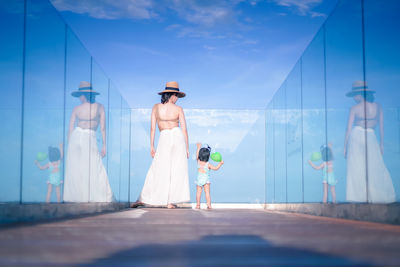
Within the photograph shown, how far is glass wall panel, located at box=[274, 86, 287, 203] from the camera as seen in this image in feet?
22.9

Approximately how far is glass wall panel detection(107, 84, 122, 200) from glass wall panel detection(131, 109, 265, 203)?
5.09ft

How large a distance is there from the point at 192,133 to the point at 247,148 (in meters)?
1.28

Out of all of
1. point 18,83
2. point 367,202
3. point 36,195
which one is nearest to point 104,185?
point 36,195

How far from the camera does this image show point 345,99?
3.53m

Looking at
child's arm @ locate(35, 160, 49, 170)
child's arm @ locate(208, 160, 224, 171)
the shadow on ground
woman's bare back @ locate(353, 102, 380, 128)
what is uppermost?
woman's bare back @ locate(353, 102, 380, 128)

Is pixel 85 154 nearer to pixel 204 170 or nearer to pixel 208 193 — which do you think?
pixel 208 193

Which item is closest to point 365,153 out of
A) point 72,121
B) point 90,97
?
point 72,121

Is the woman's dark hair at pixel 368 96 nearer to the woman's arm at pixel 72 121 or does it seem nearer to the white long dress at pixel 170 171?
the woman's arm at pixel 72 121

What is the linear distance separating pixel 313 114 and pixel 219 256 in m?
3.82

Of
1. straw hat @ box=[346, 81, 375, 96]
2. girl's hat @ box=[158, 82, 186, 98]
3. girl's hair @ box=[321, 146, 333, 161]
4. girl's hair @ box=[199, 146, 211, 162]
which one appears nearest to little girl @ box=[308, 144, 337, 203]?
girl's hair @ box=[321, 146, 333, 161]

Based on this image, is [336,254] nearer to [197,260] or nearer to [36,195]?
[197,260]

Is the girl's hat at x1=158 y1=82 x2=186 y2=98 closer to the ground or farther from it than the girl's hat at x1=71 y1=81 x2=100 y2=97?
farther from it

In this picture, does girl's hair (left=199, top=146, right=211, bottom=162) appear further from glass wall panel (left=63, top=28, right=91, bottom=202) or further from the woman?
glass wall panel (left=63, top=28, right=91, bottom=202)

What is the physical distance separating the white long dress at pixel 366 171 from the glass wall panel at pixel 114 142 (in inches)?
148
